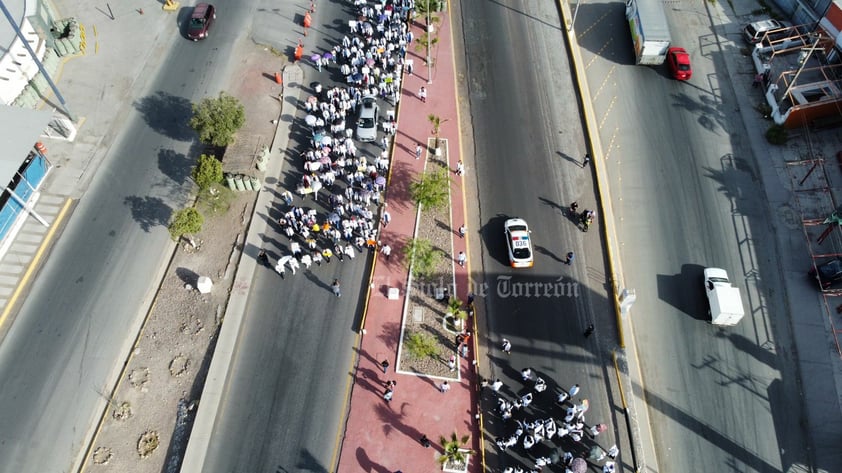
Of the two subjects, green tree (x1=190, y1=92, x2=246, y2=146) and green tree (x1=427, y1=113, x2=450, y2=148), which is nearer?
green tree (x1=190, y1=92, x2=246, y2=146)

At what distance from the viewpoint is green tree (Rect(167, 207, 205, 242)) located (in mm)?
32750

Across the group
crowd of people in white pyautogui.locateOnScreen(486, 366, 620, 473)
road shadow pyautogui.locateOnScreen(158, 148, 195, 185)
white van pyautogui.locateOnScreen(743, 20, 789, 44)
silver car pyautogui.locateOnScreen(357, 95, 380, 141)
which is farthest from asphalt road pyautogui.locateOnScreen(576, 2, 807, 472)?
road shadow pyautogui.locateOnScreen(158, 148, 195, 185)

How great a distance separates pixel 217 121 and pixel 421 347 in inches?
765

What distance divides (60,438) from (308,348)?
1293 cm

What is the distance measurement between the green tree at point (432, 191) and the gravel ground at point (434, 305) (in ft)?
3.30

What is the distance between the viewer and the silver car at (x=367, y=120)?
129 feet

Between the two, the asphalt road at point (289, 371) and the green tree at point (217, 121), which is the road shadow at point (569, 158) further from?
the green tree at point (217, 121)

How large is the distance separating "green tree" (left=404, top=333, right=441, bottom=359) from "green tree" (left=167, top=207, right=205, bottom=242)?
14045 mm

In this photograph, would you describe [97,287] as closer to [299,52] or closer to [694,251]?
[299,52]

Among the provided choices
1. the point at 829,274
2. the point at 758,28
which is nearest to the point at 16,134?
the point at 829,274

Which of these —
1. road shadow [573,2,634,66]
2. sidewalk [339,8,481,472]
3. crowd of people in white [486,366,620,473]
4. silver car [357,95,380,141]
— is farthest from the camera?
road shadow [573,2,634,66]

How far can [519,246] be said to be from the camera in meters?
34.1

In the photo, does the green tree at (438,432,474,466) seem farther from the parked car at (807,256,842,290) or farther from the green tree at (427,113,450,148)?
the parked car at (807,256,842,290)

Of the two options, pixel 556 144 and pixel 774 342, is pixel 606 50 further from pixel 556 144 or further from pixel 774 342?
pixel 774 342
